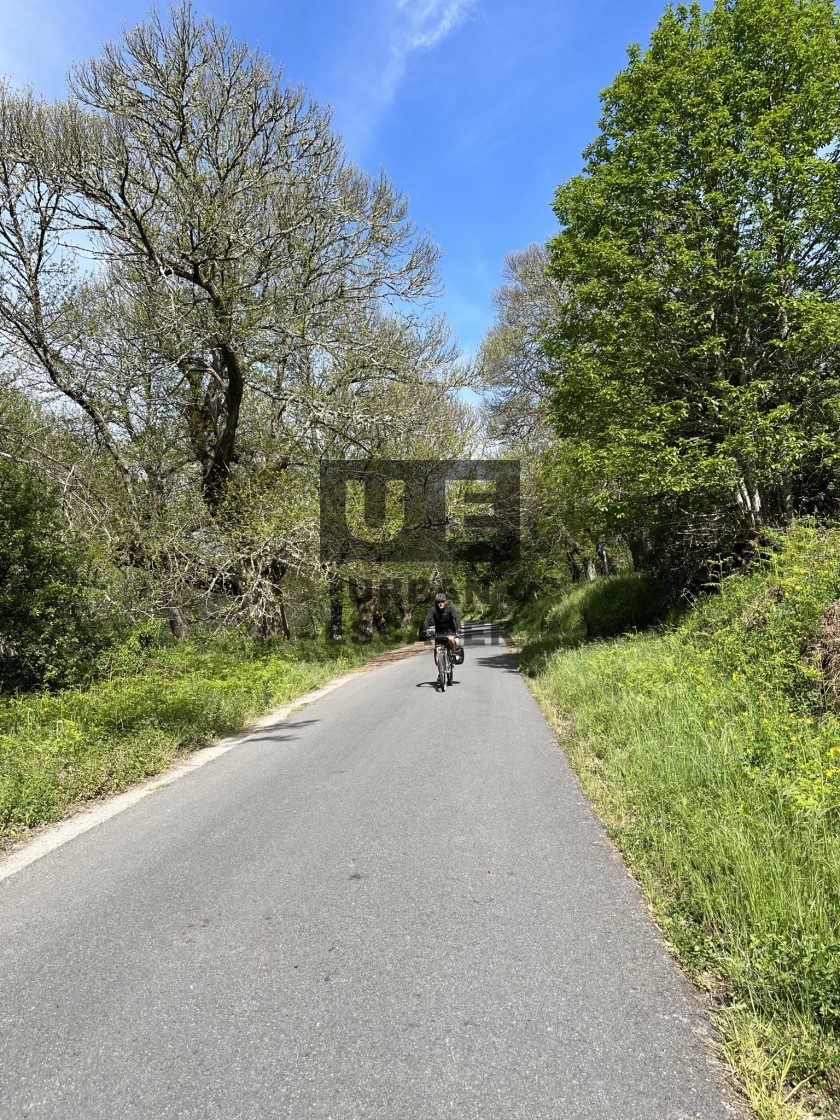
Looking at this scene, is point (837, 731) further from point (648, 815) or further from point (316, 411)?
point (316, 411)

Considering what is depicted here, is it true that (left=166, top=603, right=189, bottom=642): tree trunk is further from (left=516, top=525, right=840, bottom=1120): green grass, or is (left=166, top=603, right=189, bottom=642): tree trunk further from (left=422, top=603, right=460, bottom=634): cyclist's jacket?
(left=516, top=525, right=840, bottom=1120): green grass

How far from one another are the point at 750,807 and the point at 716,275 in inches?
415

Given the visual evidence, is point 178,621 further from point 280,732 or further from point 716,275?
point 716,275

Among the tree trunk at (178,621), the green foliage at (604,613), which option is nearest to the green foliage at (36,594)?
the tree trunk at (178,621)

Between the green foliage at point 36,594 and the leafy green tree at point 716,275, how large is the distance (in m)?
9.79

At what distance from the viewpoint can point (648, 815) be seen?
440 cm

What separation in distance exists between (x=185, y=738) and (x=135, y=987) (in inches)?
215

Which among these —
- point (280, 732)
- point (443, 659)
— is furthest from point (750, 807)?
point (443, 659)

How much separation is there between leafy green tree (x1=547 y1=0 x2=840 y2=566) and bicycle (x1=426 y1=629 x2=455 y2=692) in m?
4.36

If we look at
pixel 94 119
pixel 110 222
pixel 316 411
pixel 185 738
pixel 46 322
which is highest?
pixel 94 119

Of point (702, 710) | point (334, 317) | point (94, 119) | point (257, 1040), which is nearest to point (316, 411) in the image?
point (334, 317)

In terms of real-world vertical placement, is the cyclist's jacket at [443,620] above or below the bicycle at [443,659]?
above

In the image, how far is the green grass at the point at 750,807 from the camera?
7.75ft

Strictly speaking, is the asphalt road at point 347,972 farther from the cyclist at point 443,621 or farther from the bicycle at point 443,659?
the cyclist at point 443,621
